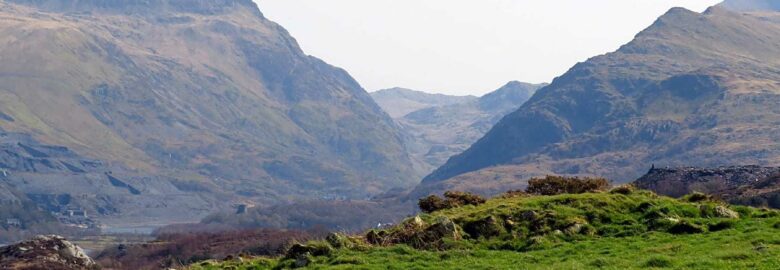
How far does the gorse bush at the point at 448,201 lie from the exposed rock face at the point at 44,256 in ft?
98.6

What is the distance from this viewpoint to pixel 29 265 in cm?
6988

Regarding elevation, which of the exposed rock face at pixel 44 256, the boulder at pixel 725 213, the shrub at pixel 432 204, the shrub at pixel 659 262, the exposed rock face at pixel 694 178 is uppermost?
the shrub at pixel 432 204

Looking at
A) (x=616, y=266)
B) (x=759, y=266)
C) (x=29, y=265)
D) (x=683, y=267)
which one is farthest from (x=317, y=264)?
(x=29, y=265)

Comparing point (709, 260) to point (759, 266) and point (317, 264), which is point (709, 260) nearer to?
point (759, 266)

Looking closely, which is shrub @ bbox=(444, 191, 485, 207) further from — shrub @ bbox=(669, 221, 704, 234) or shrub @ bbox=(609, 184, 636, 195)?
shrub @ bbox=(669, 221, 704, 234)

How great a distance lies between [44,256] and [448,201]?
33.8m

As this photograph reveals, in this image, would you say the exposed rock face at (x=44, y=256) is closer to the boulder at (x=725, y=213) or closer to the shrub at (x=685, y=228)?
the shrub at (x=685, y=228)

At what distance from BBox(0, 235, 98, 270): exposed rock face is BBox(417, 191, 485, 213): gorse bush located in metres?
30.1

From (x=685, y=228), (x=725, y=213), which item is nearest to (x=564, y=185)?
(x=725, y=213)

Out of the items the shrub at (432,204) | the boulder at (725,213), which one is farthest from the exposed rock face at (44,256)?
the boulder at (725,213)

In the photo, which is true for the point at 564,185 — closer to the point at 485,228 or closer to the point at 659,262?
the point at 485,228

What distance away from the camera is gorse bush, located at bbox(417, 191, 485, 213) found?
2130 inches

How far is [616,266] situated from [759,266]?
519cm

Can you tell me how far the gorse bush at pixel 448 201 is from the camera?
A: 54094mm
